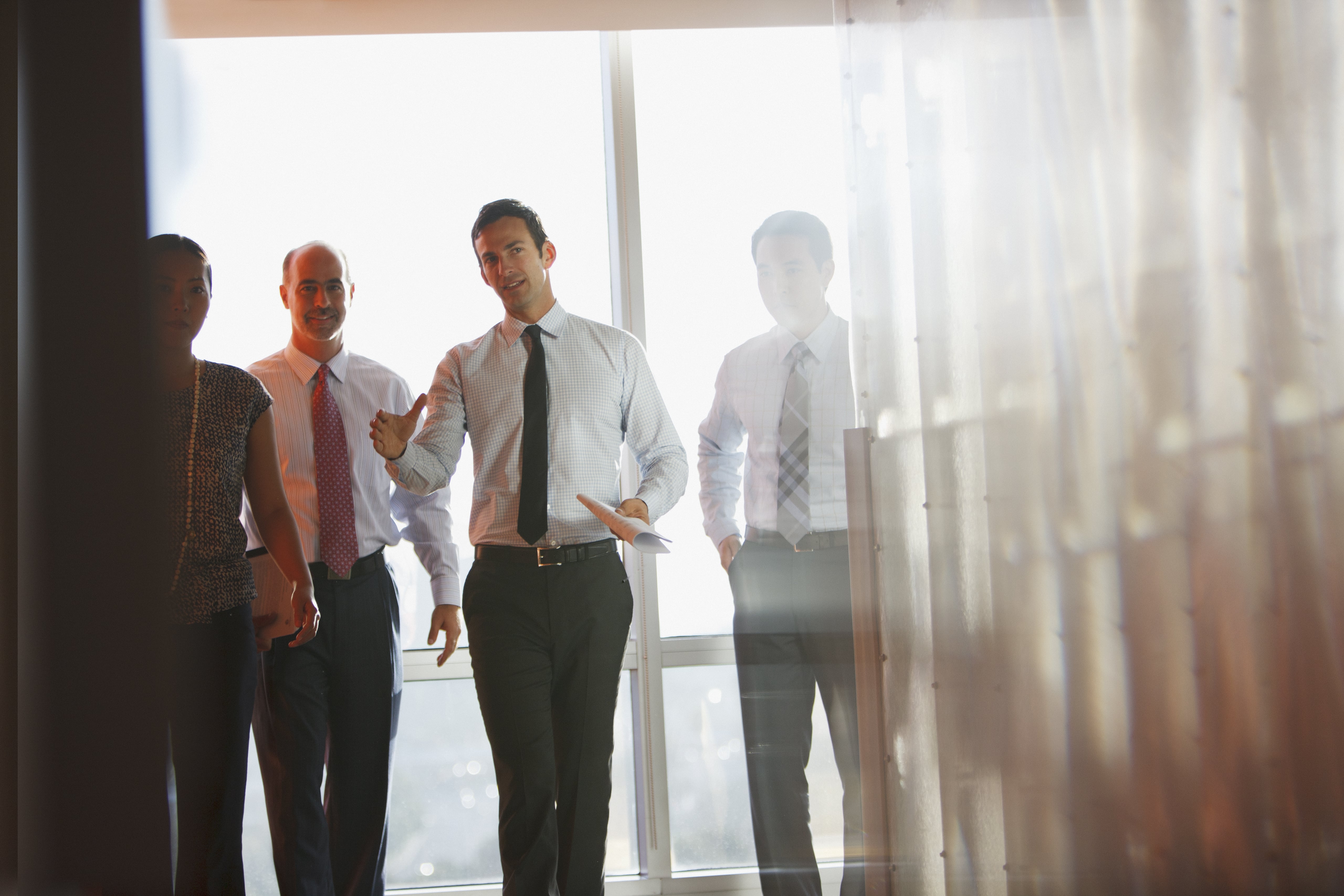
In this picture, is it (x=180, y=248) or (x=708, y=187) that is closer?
(x=180, y=248)

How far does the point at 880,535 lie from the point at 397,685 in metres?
1.19

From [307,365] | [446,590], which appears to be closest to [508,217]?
[307,365]

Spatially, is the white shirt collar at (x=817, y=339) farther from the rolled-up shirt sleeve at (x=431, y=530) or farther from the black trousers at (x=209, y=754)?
the black trousers at (x=209, y=754)

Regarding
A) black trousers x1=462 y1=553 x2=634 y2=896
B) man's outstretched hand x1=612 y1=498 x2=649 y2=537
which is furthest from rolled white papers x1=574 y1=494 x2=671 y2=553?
black trousers x1=462 y1=553 x2=634 y2=896

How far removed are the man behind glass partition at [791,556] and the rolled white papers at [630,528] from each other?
1.08 feet

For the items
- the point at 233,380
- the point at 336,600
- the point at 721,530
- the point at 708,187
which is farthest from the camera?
the point at 708,187

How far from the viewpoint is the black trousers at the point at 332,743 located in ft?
6.09

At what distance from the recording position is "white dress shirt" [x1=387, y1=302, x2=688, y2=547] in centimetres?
198

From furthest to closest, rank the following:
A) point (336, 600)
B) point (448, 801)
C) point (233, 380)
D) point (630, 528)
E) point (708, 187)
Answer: point (708, 187) → point (448, 801) → point (336, 600) → point (630, 528) → point (233, 380)

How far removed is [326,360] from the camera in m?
2.09

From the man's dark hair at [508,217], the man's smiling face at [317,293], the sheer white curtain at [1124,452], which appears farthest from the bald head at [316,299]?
the sheer white curtain at [1124,452]

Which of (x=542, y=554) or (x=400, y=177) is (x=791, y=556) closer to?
(x=542, y=554)

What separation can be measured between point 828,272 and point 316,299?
131cm

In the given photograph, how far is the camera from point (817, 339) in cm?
215
